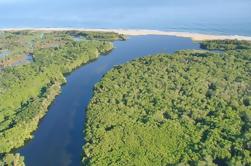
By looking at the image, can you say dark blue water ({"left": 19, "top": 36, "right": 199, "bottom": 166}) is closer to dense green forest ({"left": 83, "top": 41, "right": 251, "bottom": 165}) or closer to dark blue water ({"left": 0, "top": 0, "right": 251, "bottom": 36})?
dense green forest ({"left": 83, "top": 41, "right": 251, "bottom": 165})

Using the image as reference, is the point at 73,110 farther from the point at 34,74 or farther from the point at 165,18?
the point at 165,18

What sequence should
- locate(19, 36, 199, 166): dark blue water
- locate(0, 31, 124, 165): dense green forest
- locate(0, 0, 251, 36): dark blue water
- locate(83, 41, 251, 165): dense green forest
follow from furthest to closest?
locate(0, 0, 251, 36): dark blue water → locate(0, 31, 124, 165): dense green forest → locate(19, 36, 199, 166): dark blue water → locate(83, 41, 251, 165): dense green forest

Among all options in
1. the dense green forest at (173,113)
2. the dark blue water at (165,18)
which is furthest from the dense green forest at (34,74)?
the dark blue water at (165,18)

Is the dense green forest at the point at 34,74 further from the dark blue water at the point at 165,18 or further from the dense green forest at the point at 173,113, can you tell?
the dark blue water at the point at 165,18

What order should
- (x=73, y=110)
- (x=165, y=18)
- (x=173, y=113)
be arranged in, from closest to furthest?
(x=173, y=113) < (x=73, y=110) < (x=165, y=18)

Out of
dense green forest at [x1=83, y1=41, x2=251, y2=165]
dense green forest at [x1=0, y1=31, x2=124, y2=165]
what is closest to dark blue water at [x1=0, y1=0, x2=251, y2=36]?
dense green forest at [x1=0, y1=31, x2=124, y2=165]

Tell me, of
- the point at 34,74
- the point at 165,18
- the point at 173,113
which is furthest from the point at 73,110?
the point at 165,18
